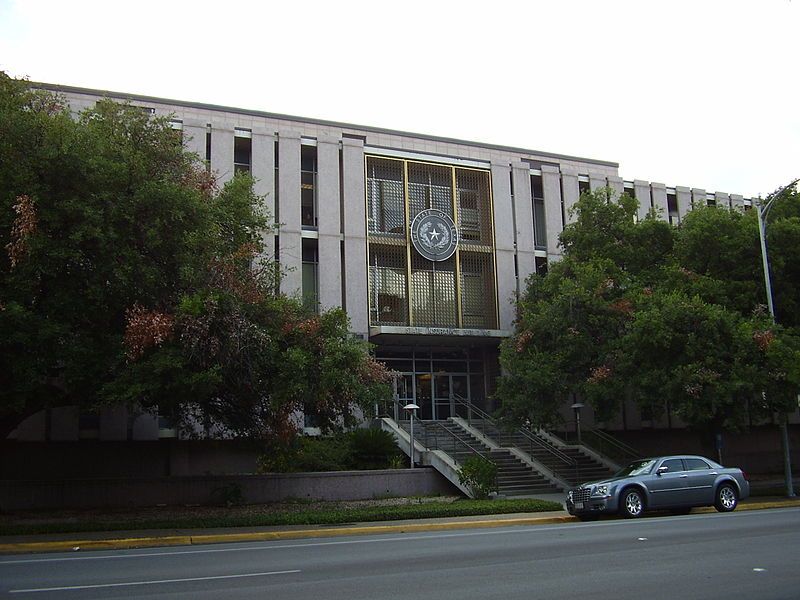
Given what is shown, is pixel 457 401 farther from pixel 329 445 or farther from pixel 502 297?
pixel 329 445

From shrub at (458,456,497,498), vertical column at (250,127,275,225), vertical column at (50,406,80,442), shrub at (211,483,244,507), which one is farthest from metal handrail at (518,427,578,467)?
vertical column at (50,406,80,442)

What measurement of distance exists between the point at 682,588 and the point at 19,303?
13.4 metres

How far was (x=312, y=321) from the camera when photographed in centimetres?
1855

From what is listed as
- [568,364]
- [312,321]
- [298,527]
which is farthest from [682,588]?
[568,364]

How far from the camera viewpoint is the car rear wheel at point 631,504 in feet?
58.6

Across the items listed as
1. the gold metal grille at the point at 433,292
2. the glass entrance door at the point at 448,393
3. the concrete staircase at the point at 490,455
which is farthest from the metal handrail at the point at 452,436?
the gold metal grille at the point at 433,292

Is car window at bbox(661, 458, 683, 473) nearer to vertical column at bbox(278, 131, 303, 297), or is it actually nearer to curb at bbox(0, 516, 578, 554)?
curb at bbox(0, 516, 578, 554)

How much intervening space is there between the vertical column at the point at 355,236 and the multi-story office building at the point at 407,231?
0.14 ft

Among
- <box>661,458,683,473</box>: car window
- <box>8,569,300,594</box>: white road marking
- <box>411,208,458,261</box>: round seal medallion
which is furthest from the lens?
<box>411,208,458,261</box>: round seal medallion

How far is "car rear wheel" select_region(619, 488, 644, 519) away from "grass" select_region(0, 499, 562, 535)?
2.78 m

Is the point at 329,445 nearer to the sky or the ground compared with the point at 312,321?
nearer to the ground

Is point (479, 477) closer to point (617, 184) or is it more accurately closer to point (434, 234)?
point (434, 234)

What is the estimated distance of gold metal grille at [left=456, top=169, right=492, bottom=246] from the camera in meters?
33.9

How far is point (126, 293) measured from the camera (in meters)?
17.0
